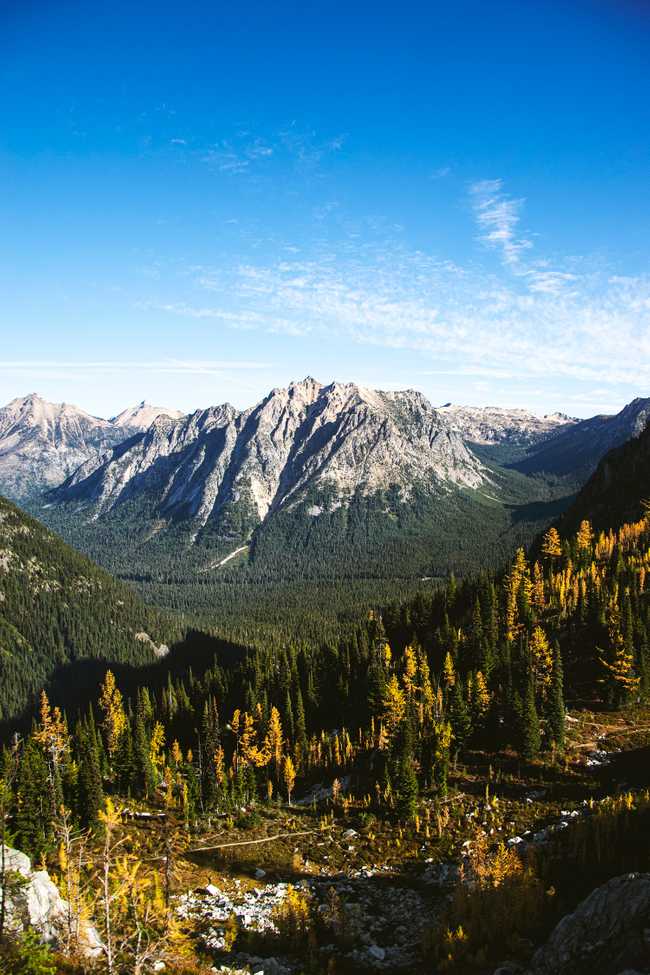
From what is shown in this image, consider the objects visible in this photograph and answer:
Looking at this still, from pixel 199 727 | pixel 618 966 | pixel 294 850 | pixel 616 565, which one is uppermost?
pixel 616 565

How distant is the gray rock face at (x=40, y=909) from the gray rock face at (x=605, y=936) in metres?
28.3

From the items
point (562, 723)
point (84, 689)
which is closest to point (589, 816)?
point (562, 723)

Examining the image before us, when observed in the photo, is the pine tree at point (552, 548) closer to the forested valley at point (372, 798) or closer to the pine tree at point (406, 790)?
the forested valley at point (372, 798)

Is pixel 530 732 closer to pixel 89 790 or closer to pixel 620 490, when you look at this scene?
pixel 89 790

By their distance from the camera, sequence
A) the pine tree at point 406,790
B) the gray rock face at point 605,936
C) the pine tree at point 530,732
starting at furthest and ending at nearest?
1. the pine tree at point 530,732
2. the pine tree at point 406,790
3. the gray rock face at point 605,936

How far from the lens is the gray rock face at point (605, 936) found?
92.0ft

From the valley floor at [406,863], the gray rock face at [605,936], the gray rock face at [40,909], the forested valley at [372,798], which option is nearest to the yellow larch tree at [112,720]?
the forested valley at [372,798]

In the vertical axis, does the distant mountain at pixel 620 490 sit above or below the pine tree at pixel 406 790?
above

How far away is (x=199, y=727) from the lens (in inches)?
4764

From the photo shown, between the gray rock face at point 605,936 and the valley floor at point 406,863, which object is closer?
the gray rock face at point 605,936

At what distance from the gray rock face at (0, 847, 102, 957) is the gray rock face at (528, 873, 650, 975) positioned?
28261 mm

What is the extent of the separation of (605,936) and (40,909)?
1476 inches

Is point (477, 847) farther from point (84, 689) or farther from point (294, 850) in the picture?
point (84, 689)

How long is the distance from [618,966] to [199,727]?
350 ft
